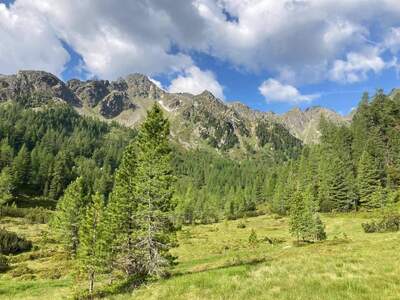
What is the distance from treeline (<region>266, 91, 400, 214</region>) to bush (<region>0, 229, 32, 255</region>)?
182 feet

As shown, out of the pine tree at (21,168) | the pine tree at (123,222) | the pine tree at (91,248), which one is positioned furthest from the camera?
the pine tree at (21,168)

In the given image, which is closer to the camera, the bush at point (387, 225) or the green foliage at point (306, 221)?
the bush at point (387, 225)

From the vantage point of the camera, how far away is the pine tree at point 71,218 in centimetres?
5366

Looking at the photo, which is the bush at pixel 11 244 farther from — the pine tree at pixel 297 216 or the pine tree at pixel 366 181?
the pine tree at pixel 366 181

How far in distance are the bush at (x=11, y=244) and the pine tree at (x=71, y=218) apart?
528cm

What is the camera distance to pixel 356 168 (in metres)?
103

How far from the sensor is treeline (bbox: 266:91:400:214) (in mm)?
86062

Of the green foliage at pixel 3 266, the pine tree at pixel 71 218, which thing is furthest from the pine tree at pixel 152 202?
the pine tree at pixel 71 218

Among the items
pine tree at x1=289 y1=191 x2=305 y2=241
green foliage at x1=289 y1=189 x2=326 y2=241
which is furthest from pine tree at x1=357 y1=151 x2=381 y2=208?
pine tree at x1=289 y1=191 x2=305 y2=241

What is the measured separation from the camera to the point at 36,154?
15225 cm

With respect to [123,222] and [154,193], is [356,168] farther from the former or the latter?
[154,193]

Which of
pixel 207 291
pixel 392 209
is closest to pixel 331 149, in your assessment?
pixel 392 209

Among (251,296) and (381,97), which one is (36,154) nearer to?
(381,97)

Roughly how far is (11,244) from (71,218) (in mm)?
A: 9639
